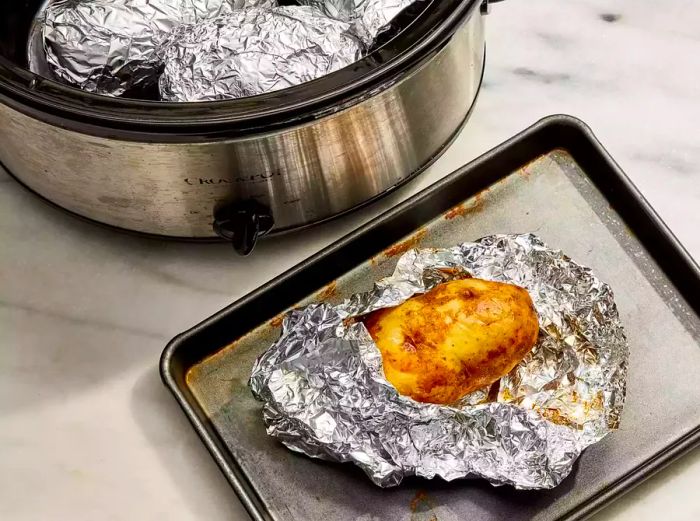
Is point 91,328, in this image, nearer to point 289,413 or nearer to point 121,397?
point 121,397

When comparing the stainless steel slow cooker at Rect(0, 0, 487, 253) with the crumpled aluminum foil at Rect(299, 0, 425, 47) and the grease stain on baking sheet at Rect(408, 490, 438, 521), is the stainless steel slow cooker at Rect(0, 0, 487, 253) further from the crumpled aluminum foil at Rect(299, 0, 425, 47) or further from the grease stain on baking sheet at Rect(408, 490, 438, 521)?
the grease stain on baking sheet at Rect(408, 490, 438, 521)

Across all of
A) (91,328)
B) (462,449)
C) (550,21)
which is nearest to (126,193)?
(91,328)

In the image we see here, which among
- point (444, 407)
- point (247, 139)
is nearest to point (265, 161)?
point (247, 139)

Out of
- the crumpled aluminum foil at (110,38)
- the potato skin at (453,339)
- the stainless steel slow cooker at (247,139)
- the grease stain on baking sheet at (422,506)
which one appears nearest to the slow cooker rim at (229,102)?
the stainless steel slow cooker at (247,139)

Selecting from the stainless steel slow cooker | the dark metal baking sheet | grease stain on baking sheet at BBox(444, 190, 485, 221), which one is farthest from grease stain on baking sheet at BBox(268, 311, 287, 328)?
grease stain on baking sheet at BBox(444, 190, 485, 221)

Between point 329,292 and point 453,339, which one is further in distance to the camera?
point 329,292

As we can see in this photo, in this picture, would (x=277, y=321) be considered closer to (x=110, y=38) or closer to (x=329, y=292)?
(x=329, y=292)
